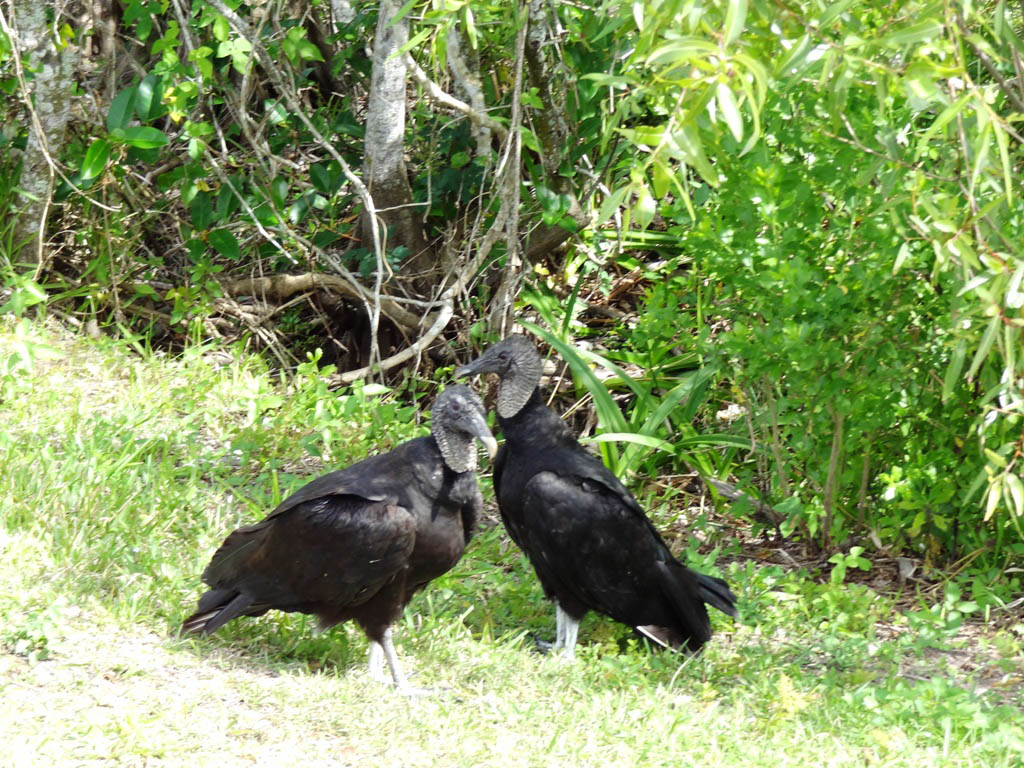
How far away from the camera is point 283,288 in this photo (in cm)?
587

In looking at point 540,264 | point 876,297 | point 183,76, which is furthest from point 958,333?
point 183,76

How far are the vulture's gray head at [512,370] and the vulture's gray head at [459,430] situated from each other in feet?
1.30

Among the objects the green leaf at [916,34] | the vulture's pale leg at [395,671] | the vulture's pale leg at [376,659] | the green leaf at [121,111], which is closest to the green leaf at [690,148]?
the green leaf at [916,34]

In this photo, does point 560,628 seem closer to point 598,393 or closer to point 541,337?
point 598,393

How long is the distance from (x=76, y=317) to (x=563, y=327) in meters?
2.39

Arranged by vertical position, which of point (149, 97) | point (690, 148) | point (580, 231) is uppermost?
point (690, 148)

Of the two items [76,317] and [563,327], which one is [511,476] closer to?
[563,327]

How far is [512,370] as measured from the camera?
4.08 meters

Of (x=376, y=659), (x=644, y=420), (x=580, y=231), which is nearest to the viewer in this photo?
(x=376, y=659)

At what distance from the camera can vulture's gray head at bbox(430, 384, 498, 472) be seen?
3.54 metres

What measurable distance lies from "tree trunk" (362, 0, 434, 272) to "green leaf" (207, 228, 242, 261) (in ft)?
2.01

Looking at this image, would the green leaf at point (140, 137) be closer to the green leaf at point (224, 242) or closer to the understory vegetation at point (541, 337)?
the understory vegetation at point (541, 337)

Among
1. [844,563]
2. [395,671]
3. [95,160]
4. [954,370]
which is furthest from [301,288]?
[954,370]

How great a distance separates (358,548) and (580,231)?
2.54 m
